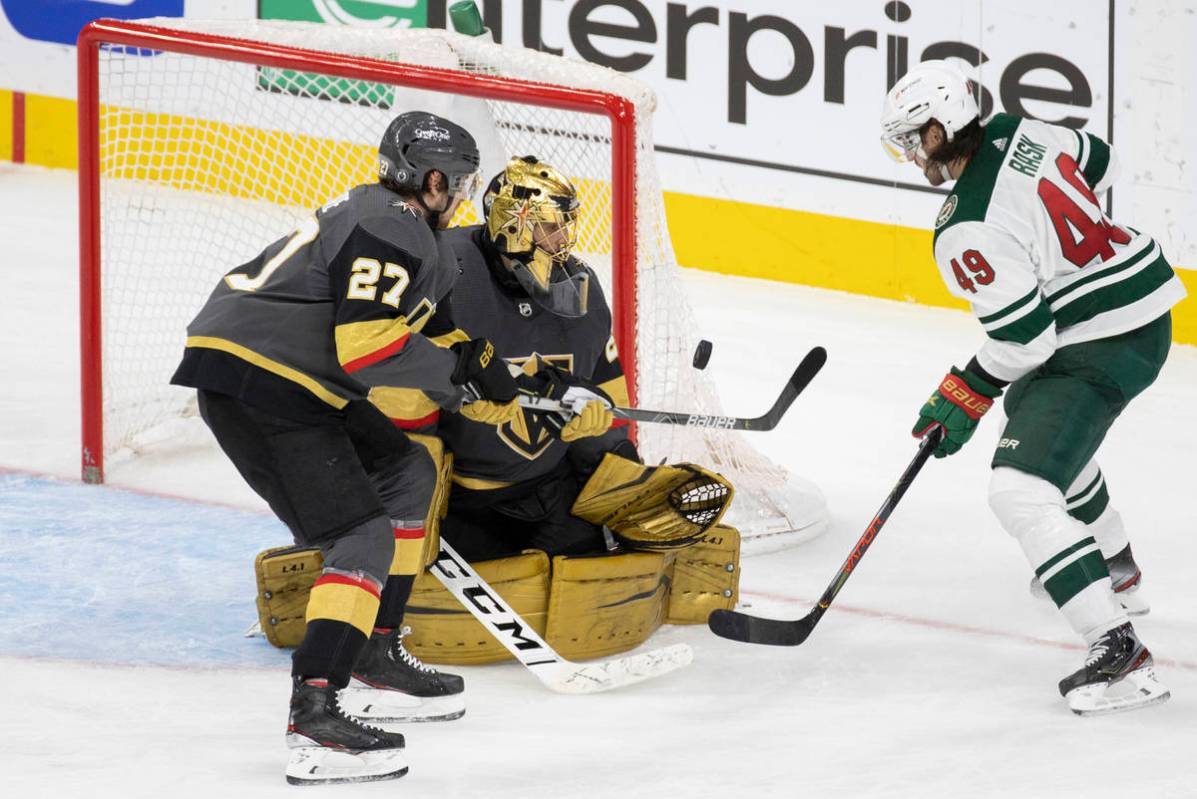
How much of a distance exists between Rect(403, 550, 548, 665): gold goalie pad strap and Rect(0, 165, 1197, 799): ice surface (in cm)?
8

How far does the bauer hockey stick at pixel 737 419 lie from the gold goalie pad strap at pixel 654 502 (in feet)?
0.36

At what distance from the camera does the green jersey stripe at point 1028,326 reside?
3.65 metres

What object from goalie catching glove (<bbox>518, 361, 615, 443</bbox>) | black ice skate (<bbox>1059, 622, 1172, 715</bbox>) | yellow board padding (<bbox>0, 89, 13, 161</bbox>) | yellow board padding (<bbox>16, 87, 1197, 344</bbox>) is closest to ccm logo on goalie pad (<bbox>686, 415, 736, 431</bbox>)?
goalie catching glove (<bbox>518, 361, 615, 443</bbox>)

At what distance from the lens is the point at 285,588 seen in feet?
12.5

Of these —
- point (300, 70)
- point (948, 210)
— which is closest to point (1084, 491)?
point (948, 210)

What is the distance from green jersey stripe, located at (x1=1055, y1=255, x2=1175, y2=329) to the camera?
3.78 m

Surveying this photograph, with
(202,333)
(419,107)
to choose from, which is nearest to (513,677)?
(202,333)

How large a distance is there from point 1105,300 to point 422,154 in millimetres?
1306

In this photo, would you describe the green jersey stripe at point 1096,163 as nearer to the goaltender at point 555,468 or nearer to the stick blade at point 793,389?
the stick blade at point 793,389

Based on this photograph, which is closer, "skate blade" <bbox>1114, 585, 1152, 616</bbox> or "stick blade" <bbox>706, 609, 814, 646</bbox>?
"stick blade" <bbox>706, 609, 814, 646</bbox>

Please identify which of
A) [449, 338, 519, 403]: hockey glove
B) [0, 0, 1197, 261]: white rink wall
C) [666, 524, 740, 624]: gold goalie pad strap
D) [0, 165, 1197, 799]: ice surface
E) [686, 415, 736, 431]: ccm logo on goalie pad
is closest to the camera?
[0, 165, 1197, 799]: ice surface

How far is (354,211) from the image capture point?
3.24m

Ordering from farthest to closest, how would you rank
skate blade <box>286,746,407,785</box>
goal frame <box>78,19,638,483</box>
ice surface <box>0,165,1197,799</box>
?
goal frame <box>78,19,638,483</box>
ice surface <box>0,165,1197,799</box>
skate blade <box>286,746,407,785</box>

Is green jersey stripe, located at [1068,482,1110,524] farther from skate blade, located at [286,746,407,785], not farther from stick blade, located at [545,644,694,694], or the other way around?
skate blade, located at [286,746,407,785]
